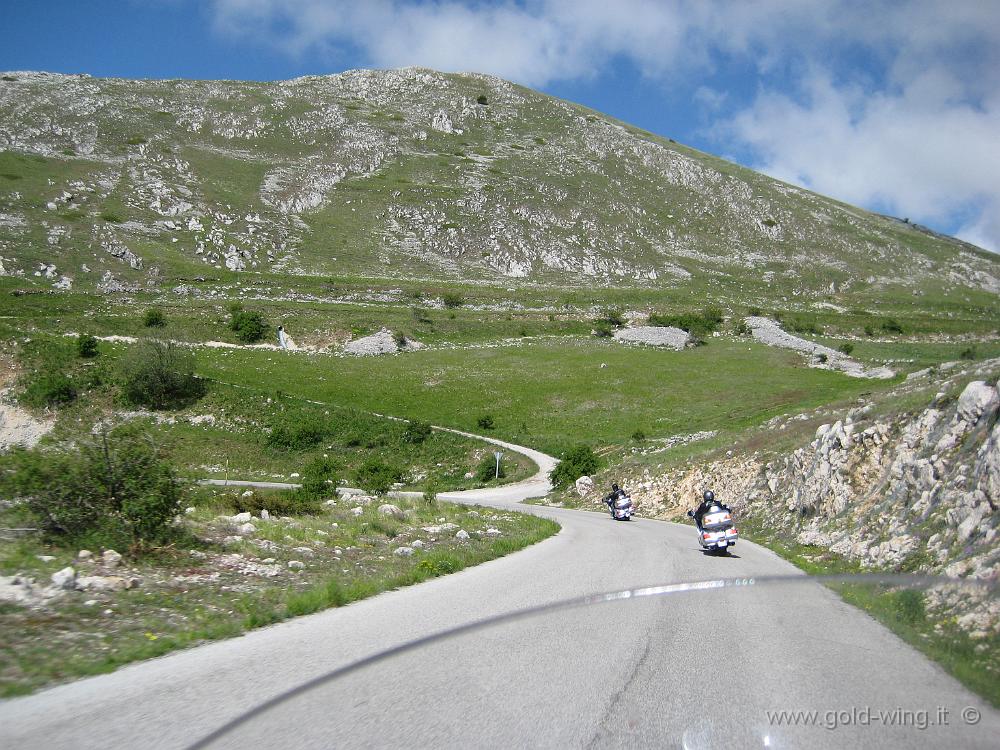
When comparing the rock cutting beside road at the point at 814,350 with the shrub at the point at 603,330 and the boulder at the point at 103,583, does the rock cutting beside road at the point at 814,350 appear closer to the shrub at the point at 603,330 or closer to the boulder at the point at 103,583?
the shrub at the point at 603,330

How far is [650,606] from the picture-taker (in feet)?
20.4

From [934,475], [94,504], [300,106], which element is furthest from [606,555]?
[300,106]

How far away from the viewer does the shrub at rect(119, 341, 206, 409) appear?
46250mm

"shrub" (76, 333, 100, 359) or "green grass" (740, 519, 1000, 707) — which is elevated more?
"shrub" (76, 333, 100, 359)

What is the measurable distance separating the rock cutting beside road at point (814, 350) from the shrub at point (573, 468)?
32.5 metres

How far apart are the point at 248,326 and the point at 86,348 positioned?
66.6 feet

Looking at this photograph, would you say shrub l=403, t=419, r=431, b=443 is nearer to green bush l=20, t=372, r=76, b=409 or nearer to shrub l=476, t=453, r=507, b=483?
shrub l=476, t=453, r=507, b=483

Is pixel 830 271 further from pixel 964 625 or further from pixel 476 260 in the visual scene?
pixel 964 625

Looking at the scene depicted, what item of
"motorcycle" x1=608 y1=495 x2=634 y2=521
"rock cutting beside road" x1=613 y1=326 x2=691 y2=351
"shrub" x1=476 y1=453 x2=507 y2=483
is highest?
"rock cutting beside road" x1=613 y1=326 x2=691 y2=351

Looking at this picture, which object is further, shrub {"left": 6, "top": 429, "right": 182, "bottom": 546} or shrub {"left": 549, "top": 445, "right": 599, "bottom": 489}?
shrub {"left": 549, "top": 445, "right": 599, "bottom": 489}

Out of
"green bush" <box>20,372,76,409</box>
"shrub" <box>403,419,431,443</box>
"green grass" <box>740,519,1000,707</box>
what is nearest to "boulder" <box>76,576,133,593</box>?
"green grass" <box>740,519,1000,707</box>

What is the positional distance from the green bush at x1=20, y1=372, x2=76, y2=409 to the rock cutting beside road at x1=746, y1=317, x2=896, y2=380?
65130 mm

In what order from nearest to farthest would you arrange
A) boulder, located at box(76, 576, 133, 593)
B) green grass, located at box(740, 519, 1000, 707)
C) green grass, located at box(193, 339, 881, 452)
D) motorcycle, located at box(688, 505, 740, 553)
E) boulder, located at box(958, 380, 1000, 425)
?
green grass, located at box(740, 519, 1000, 707) < boulder, located at box(76, 576, 133, 593) < boulder, located at box(958, 380, 1000, 425) < motorcycle, located at box(688, 505, 740, 553) < green grass, located at box(193, 339, 881, 452)

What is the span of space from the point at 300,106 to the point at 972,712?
598 feet
